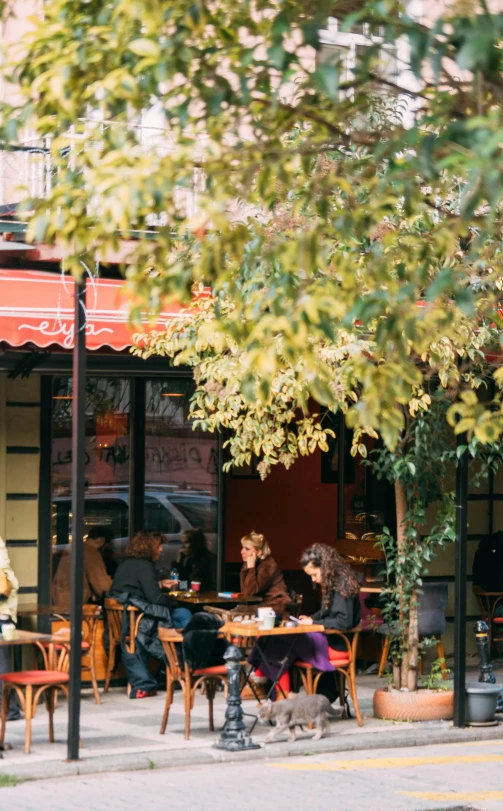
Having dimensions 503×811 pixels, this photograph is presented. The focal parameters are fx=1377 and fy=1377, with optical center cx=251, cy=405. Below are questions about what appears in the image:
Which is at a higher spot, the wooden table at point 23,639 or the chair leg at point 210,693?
the wooden table at point 23,639

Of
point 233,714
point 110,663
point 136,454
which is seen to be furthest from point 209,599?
point 233,714

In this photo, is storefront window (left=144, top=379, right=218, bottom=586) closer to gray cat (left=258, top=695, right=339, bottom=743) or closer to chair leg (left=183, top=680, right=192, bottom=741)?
chair leg (left=183, top=680, right=192, bottom=741)

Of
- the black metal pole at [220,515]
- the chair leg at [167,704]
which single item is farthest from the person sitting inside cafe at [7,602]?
the black metal pole at [220,515]

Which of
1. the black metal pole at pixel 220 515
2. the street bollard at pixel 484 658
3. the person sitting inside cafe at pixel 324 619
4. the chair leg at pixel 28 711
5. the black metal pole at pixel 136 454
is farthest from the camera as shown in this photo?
the black metal pole at pixel 220 515

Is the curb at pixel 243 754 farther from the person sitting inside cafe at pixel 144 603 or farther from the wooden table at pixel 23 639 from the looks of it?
the person sitting inside cafe at pixel 144 603

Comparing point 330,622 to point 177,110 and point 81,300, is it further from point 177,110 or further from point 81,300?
point 177,110

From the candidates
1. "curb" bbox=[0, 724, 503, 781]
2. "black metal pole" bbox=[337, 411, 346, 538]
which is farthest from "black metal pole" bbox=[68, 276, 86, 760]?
"black metal pole" bbox=[337, 411, 346, 538]

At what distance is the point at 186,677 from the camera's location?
430 inches

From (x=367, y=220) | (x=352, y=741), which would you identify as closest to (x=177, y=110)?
(x=367, y=220)

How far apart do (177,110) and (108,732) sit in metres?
6.62

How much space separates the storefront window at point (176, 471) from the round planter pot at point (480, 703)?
3.69 m

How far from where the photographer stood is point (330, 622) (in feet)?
38.2

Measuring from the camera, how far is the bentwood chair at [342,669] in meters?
11.3

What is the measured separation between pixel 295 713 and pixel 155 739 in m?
1.14
